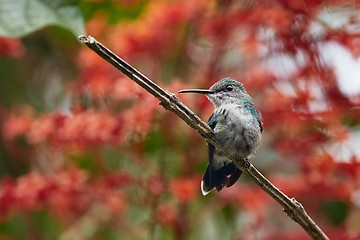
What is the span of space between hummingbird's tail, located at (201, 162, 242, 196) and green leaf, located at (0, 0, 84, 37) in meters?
0.42

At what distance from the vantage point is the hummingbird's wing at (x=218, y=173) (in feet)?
4.58

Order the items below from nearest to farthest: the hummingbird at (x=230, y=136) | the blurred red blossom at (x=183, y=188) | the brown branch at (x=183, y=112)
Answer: the brown branch at (x=183, y=112)
the hummingbird at (x=230, y=136)
the blurred red blossom at (x=183, y=188)

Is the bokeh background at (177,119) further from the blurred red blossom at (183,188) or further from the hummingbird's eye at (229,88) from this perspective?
the hummingbird's eye at (229,88)

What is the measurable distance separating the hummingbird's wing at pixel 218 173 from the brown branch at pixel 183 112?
221 millimetres

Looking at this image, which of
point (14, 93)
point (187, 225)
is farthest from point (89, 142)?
point (14, 93)

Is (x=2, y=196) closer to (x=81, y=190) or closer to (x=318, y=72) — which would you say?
(x=81, y=190)

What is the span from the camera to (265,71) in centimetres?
202

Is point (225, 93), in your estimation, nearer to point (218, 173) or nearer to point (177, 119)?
point (218, 173)

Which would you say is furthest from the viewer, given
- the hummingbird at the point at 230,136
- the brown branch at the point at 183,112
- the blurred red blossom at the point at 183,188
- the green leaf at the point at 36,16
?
the blurred red blossom at the point at 183,188

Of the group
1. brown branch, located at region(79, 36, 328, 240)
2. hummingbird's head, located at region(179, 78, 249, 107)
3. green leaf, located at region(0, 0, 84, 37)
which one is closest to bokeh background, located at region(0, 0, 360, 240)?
green leaf, located at region(0, 0, 84, 37)

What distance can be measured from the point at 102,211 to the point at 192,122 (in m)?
1.68

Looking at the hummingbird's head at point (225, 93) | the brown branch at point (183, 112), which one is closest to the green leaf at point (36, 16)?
the hummingbird's head at point (225, 93)

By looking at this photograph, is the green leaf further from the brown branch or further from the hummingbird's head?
the brown branch

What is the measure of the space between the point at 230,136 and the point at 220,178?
98 millimetres
